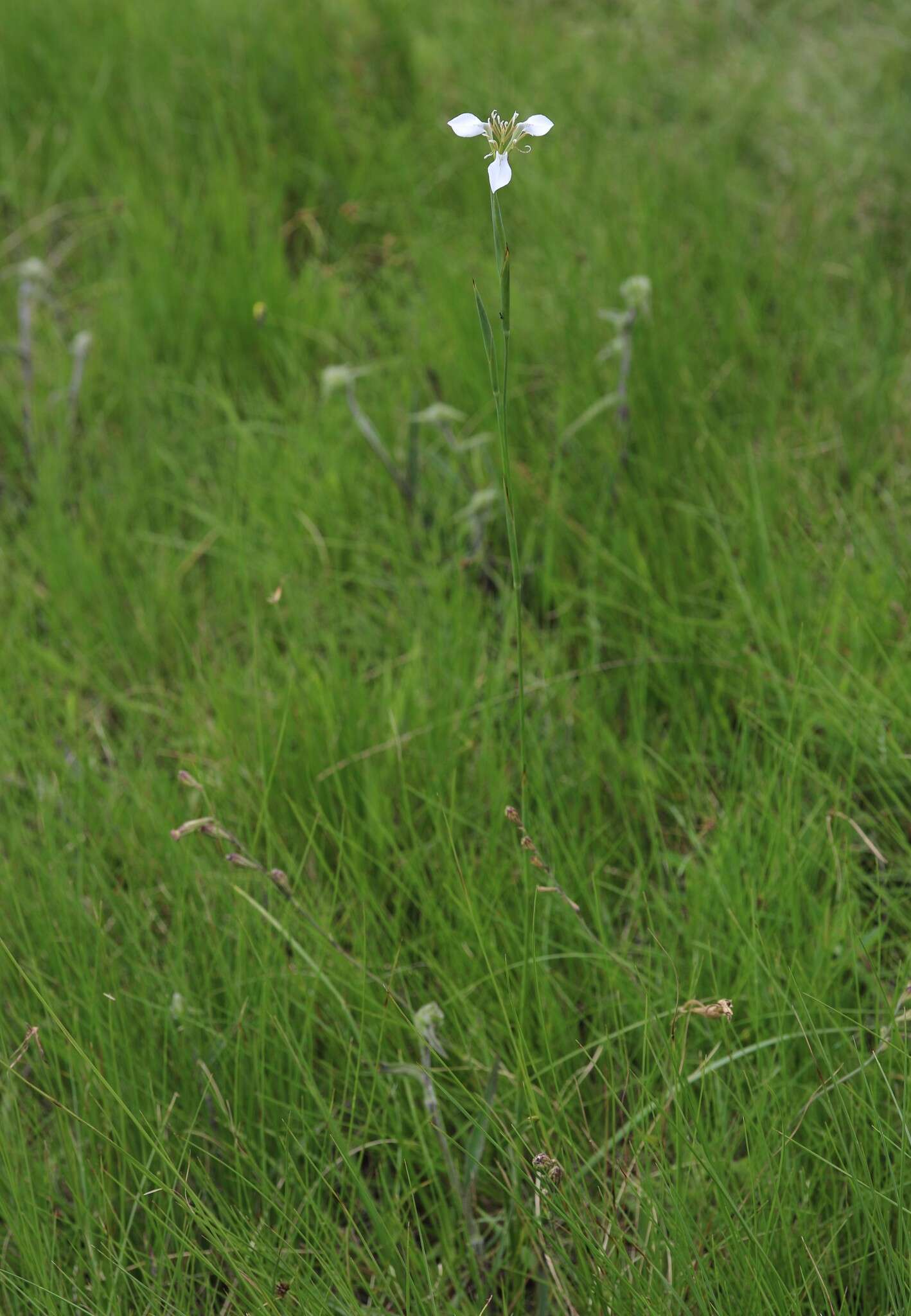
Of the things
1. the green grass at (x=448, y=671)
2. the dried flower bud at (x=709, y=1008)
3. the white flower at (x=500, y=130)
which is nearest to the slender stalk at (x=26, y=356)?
the green grass at (x=448, y=671)

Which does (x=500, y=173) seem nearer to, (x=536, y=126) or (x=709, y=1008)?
(x=536, y=126)

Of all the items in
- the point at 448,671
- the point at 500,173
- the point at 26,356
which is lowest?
the point at 448,671

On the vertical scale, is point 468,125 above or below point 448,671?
above

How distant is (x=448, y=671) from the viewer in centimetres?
182

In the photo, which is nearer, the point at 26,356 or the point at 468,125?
the point at 468,125

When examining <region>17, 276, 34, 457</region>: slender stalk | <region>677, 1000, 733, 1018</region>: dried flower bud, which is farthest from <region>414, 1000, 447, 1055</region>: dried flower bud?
<region>17, 276, 34, 457</region>: slender stalk

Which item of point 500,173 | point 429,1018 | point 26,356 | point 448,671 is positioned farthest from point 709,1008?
point 26,356

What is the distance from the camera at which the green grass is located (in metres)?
1.19

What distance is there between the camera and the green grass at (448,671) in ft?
3.90

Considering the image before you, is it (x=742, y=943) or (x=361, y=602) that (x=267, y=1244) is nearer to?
(x=742, y=943)

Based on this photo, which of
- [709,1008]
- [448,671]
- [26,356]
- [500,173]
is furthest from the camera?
[26,356]

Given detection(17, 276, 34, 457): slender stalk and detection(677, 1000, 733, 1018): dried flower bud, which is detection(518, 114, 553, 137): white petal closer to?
detection(677, 1000, 733, 1018): dried flower bud

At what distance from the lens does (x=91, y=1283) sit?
1173mm

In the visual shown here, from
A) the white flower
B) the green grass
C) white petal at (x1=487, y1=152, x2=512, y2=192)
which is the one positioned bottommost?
the green grass
